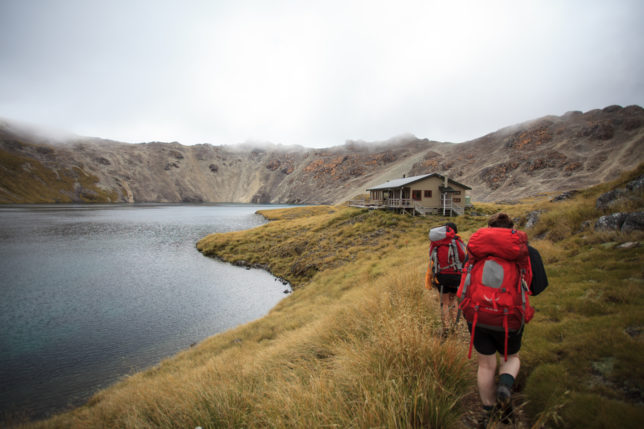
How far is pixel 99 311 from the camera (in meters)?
19.3

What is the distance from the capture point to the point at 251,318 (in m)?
18.6

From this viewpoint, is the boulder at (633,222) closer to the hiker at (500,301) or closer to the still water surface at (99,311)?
the hiker at (500,301)

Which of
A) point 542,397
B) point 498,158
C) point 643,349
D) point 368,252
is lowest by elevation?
point 368,252

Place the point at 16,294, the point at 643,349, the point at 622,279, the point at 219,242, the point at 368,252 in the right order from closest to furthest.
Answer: the point at 643,349, the point at 622,279, the point at 16,294, the point at 368,252, the point at 219,242

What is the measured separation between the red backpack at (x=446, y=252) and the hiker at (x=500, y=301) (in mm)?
2558

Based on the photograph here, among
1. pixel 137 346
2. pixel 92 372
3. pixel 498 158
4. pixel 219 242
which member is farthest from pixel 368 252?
pixel 498 158

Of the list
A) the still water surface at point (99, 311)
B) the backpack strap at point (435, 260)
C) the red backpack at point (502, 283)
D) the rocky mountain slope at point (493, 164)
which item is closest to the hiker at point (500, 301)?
the red backpack at point (502, 283)

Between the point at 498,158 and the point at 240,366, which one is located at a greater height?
the point at 498,158

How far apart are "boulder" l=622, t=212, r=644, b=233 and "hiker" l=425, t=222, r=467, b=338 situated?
6.41 metres

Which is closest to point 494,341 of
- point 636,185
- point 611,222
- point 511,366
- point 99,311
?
point 511,366

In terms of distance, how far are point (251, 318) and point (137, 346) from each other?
6466mm

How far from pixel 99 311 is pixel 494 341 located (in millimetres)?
24470

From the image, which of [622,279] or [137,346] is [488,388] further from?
[137,346]

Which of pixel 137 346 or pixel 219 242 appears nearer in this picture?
pixel 137 346
